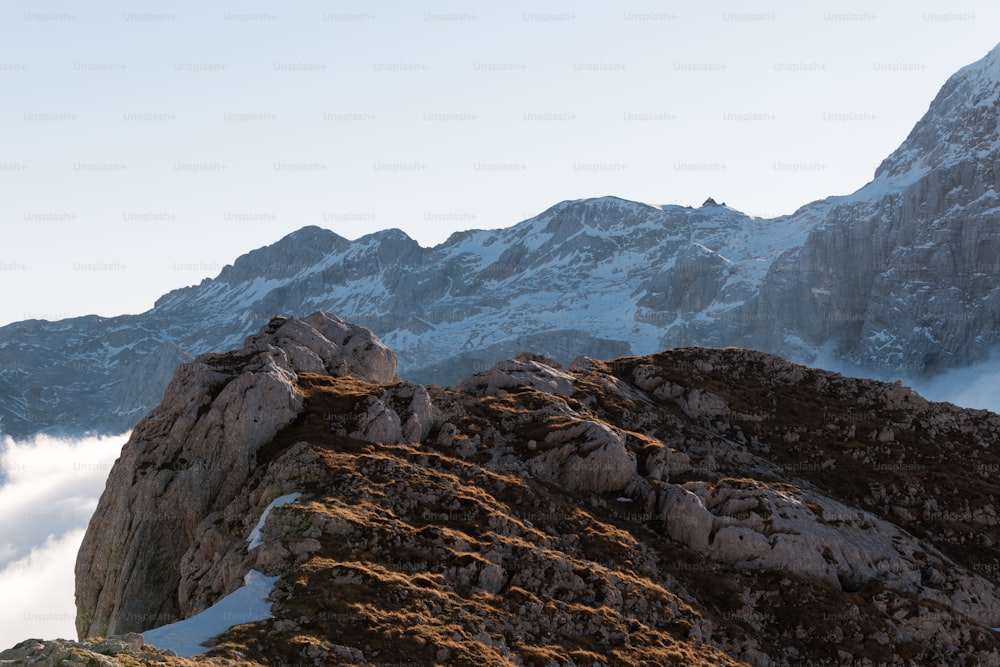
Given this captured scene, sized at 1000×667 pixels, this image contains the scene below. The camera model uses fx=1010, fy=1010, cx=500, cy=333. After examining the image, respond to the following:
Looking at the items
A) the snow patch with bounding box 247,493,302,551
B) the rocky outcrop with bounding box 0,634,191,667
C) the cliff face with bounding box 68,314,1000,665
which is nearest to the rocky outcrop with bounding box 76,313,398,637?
the cliff face with bounding box 68,314,1000,665

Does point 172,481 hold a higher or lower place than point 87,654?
higher

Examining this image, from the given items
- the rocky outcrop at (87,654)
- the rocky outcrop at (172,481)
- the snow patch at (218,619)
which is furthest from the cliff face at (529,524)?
the rocky outcrop at (87,654)

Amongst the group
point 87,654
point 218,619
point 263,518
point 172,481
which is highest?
point 172,481

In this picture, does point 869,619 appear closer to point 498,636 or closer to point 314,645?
point 498,636

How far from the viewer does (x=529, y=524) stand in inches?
3221

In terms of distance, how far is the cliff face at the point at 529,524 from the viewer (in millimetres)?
67438

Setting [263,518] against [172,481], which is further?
[172,481]

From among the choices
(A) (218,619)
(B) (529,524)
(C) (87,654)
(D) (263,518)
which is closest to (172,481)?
(D) (263,518)

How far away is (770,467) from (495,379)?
31.4 meters

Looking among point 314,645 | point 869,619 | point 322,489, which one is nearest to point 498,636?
point 314,645

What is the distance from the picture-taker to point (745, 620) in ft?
261

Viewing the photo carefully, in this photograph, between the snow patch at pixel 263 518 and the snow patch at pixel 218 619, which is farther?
the snow patch at pixel 263 518

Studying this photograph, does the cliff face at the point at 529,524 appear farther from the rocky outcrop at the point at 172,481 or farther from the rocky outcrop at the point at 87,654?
the rocky outcrop at the point at 87,654

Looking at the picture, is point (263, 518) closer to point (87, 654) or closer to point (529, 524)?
point (529, 524)
